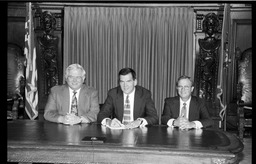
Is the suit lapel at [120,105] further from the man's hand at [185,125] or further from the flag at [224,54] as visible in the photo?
the flag at [224,54]

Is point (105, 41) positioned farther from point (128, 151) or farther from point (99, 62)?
point (128, 151)

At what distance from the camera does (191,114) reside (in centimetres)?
362

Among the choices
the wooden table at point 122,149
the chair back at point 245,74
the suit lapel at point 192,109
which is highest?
the chair back at point 245,74

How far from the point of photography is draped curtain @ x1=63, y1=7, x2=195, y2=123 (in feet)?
21.8

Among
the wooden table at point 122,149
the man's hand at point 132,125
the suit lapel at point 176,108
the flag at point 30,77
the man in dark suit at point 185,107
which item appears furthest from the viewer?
the flag at point 30,77

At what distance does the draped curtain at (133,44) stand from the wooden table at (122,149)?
13.5 feet

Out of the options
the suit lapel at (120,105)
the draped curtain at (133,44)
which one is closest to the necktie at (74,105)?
the suit lapel at (120,105)

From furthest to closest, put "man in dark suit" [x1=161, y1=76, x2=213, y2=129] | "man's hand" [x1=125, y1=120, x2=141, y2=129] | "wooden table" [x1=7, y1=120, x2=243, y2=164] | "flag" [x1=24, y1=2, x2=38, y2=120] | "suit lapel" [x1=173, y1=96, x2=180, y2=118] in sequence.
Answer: "flag" [x1=24, y1=2, x2=38, y2=120] → "suit lapel" [x1=173, y1=96, x2=180, y2=118] → "man in dark suit" [x1=161, y1=76, x2=213, y2=129] → "man's hand" [x1=125, y1=120, x2=141, y2=129] → "wooden table" [x1=7, y1=120, x2=243, y2=164]

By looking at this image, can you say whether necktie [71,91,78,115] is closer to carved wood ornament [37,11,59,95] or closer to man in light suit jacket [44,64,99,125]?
man in light suit jacket [44,64,99,125]

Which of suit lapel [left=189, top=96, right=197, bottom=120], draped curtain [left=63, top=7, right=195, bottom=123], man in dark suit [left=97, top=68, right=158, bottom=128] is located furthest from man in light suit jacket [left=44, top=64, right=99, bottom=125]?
draped curtain [left=63, top=7, right=195, bottom=123]

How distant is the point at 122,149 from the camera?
2.23 metres

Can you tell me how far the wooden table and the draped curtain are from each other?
161 inches

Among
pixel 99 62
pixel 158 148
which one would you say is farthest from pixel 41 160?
pixel 99 62

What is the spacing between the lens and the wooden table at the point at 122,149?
2.19 meters
